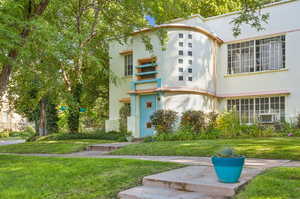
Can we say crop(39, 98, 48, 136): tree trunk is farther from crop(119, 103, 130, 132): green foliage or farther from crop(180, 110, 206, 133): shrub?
crop(180, 110, 206, 133): shrub

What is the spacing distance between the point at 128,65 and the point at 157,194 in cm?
1404

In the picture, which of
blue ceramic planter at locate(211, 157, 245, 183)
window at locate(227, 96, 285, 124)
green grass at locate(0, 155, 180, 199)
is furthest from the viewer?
window at locate(227, 96, 285, 124)

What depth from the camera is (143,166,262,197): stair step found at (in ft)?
16.5

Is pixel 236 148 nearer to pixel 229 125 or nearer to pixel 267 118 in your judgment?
pixel 229 125

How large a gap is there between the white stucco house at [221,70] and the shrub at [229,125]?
5.82ft

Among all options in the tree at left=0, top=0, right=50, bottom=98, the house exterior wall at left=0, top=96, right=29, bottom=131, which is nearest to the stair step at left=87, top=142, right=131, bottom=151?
the tree at left=0, top=0, right=50, bottom=98

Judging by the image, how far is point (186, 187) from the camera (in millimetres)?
5406

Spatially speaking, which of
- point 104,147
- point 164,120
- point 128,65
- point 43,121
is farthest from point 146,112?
point 43,121

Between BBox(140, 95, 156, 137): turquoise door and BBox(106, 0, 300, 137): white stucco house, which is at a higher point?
BBox(106, 0, 300, 137): white stucco house

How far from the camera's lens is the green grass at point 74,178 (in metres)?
5.51

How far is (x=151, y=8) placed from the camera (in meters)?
14.4

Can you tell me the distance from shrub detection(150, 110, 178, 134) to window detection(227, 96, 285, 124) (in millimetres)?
3349

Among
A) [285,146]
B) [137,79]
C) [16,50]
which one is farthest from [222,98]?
[16,50]

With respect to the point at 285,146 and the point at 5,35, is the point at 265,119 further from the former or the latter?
the point at 5,35
